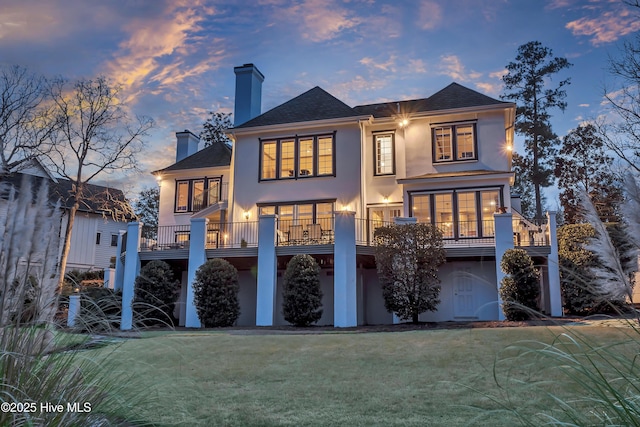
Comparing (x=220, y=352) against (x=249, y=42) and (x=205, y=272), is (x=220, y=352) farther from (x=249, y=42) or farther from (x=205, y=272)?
(x=249, y=42)

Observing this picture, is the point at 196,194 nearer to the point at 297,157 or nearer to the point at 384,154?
the point at 297,157

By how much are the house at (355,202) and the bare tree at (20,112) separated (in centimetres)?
672

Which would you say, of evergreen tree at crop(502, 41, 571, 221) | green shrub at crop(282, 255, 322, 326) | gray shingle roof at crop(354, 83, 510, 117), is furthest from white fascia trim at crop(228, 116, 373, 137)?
evergreen tree at crop(502, 41, 571, 221)

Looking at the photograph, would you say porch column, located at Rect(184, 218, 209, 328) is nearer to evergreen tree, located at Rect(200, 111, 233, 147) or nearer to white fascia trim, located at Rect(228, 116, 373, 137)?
white fascia trim, located at Rect(228, 116, 373, 137)

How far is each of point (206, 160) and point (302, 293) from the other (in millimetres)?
12501

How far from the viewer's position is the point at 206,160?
995 inches

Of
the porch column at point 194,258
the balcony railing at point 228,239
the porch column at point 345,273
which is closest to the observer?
the porch column at point 345,273

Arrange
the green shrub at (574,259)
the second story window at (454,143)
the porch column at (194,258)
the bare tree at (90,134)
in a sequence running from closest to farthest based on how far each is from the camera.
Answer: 1. the green shrub at (574,259)
2. the porch column at (194,258)
3. the second story window at (454,143)
4. the bare tree at (90,134)

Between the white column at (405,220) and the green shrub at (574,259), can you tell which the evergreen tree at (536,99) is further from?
the white column at (405,220)

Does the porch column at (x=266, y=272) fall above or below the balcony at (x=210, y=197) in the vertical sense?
below

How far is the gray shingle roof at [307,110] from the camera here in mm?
20750

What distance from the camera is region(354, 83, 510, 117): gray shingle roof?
65.2 feet

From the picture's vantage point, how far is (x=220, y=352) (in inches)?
356

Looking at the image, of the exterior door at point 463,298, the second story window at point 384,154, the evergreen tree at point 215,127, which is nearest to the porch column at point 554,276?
the exterior door at point 463,298
